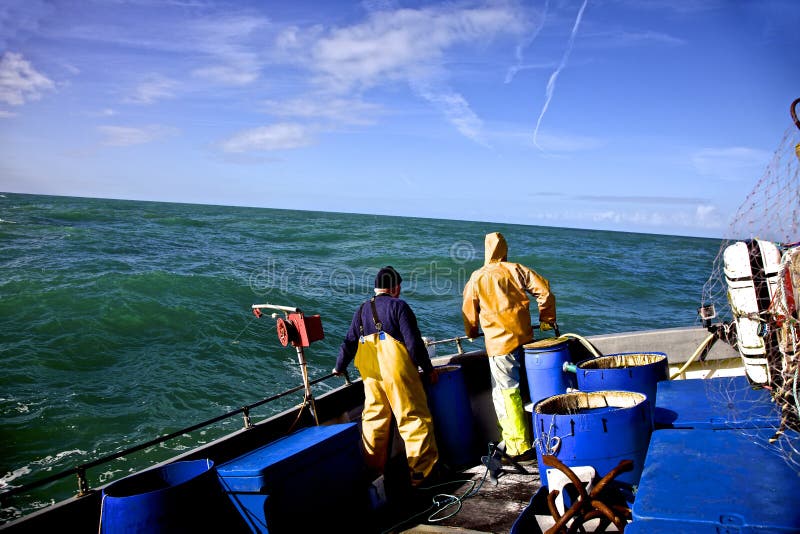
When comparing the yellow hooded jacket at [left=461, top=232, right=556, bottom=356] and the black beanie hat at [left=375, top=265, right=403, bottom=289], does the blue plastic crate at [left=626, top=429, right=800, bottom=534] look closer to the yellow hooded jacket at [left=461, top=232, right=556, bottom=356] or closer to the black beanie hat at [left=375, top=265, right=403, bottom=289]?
the yellow hooded jacket at [left=461, top=232, right=556, bottom=356]

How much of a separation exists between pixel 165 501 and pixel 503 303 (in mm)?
3005

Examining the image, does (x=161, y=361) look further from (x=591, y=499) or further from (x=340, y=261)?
(x=340, y=261)

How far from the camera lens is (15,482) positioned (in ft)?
24.0

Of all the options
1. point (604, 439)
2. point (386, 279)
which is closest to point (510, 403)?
point (386, 279)

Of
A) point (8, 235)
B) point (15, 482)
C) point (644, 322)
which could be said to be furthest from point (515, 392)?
point (8, 235)

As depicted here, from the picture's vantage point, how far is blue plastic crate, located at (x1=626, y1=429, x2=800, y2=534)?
6.39ft

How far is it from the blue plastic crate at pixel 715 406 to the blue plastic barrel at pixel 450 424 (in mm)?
1688

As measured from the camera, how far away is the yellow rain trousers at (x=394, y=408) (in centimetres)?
421

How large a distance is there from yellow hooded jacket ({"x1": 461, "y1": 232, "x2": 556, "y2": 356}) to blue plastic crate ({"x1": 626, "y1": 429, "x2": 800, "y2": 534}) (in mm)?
2151

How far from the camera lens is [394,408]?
422cm

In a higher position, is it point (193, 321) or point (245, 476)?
point (245, 476)

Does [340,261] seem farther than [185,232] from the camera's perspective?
No

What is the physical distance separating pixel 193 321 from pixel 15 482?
801 cm

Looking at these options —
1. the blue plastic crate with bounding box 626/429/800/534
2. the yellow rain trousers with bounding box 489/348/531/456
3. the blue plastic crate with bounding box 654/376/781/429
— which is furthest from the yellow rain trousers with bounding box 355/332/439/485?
the blue plastic crate with bounding box 626/429/800/534
